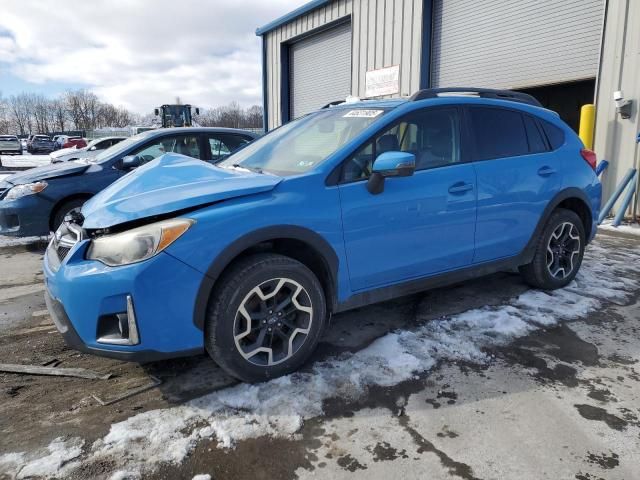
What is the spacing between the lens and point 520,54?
377 inches

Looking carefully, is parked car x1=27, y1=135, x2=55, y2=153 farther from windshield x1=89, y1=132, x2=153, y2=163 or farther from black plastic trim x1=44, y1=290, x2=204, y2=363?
black plastic trim x1=44, y1=290, x2=204, y2=363

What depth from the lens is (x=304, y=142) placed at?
133 inches

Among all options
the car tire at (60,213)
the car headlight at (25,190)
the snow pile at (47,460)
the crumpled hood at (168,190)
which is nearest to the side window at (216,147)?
the car tire at (60,213)

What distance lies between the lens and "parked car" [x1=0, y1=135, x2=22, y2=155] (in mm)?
34531

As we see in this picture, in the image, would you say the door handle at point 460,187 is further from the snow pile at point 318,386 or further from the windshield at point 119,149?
the windshield at point 119,149

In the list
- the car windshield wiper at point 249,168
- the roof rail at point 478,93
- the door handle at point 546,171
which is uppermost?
the roof rail at point 478,93

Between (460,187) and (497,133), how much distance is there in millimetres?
739

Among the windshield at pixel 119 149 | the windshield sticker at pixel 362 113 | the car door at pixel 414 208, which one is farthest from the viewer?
the windshield at pixel 119 149

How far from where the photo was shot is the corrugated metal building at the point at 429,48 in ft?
29.0

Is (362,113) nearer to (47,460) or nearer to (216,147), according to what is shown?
(47,460)

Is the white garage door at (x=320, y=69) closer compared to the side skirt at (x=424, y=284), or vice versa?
the side skirt at (x=424, y=284)

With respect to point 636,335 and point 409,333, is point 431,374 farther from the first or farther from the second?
point 636,335

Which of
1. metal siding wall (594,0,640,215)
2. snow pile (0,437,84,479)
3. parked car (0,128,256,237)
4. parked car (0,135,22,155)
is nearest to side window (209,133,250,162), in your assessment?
parked car (0,128,256,237)

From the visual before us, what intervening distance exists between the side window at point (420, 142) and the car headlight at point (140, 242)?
42.1 inches
